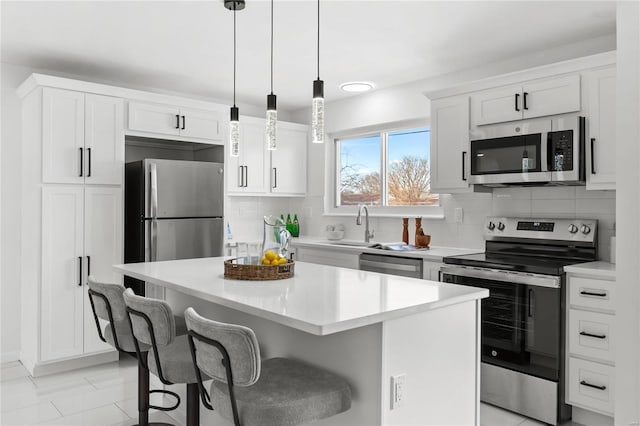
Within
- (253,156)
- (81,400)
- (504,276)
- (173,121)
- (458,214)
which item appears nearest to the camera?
(504,276)

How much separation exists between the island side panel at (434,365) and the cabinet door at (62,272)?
2.97 m

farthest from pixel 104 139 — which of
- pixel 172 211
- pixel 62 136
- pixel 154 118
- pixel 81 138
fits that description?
pixel 172 211

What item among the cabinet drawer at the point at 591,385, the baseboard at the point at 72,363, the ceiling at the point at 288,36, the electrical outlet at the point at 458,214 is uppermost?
the ceiling at the point at 288,36

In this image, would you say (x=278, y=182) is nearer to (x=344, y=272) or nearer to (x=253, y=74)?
(x=253, y=74)

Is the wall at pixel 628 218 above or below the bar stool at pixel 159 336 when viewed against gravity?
above

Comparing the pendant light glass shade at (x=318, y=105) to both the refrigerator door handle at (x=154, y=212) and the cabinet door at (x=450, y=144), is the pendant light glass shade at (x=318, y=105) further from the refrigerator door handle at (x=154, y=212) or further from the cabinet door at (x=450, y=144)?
the refrigerator door handle at (x=154, y=212)

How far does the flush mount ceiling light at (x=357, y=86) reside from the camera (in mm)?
4498

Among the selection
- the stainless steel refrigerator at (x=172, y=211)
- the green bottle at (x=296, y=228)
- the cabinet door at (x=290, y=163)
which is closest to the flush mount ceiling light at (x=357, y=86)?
the cabinet door at (x=290, y=163)

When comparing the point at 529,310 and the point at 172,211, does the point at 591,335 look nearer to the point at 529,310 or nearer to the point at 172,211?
the point at 529,310

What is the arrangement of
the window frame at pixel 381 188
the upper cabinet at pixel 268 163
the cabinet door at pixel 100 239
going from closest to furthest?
the cabinet door at pixel 100 239 < the window frame at pixel 381 188 < the upper cabinet at pixel 268 163

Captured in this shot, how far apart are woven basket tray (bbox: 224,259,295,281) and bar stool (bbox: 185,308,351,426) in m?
0.65

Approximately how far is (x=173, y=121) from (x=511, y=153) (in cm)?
278

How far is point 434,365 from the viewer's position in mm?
1949

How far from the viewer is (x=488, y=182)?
3535 mm
